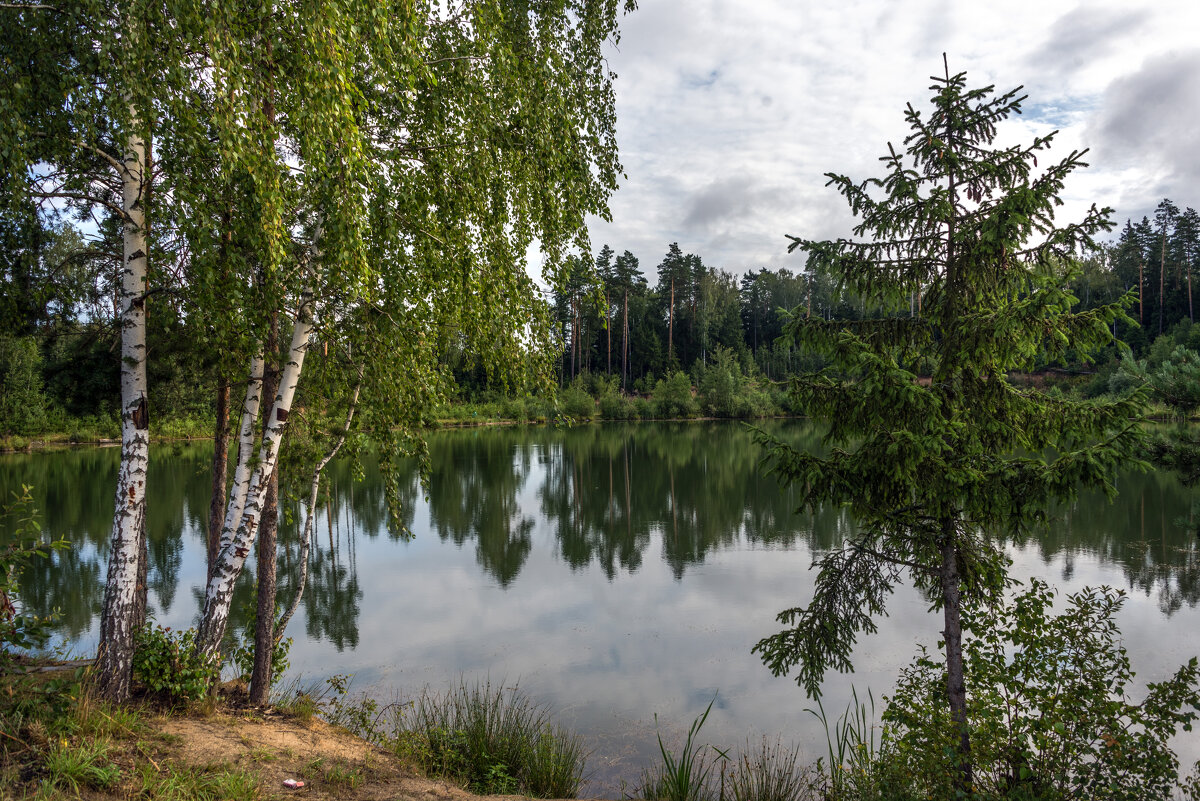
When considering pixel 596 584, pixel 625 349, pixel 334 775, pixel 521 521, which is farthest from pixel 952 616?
pixel 625 349

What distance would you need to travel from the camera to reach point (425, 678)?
8.37 metres

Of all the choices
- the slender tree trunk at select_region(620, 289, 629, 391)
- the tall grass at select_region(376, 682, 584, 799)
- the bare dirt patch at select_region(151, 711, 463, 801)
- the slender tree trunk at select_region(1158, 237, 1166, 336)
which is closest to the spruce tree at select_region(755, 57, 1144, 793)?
the tall grass at select_region(376, 682, 584, 799)

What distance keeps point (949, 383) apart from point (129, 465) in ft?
20.2

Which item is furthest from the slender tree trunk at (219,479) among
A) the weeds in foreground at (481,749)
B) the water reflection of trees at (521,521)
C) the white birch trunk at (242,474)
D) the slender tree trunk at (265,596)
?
the weeds in foreground at (481,749)

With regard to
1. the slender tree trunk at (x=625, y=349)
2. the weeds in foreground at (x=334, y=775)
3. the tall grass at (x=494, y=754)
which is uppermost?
the slender tree trunk at (x=625, y=349)

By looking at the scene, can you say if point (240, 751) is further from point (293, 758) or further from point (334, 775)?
point (334, 775)

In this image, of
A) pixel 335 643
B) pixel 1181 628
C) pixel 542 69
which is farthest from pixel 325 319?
pixel 1181 628

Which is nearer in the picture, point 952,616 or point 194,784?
point 194,784

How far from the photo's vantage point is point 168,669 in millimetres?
4918

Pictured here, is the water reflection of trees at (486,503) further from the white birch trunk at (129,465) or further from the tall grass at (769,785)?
the tall grass at (769,785)

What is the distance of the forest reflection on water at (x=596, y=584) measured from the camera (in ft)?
26.7

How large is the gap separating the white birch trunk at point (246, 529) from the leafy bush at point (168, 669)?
0.15 m

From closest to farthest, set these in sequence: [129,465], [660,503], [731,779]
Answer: [129,465]
[731,779]
[660,503]

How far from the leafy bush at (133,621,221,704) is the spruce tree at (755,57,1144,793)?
4.55m
